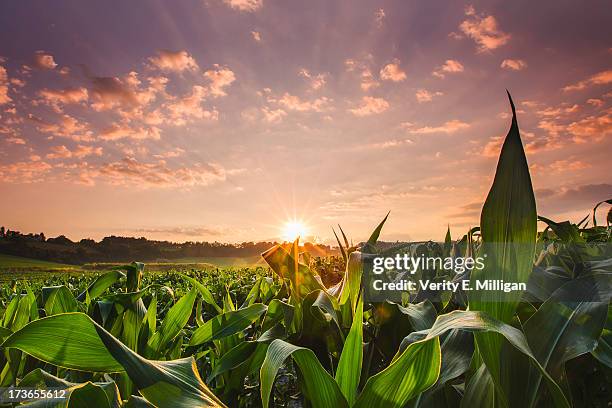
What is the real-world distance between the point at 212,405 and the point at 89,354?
0.84 ft

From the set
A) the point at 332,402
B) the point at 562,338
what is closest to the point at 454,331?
the point at 562,338

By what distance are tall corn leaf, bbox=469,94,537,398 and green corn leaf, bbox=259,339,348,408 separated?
223mm

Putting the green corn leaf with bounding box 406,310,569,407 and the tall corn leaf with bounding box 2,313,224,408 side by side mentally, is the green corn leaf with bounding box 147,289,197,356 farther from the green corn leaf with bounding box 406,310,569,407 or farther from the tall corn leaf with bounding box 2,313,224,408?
the green corn leaf with bounding box 406,310,569,407

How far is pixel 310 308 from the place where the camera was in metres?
1.04

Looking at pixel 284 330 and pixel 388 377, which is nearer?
pixel 388 377

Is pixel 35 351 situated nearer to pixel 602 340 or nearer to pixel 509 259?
pixel 509 259

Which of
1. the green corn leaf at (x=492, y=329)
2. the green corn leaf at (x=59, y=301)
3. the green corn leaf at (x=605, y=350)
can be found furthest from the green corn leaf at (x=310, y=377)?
the green corn leaf at (x=59, y=301)

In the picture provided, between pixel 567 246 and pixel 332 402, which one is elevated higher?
pixel 567 246

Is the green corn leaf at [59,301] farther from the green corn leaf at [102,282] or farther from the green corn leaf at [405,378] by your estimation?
the green corn leaf at [405,378]

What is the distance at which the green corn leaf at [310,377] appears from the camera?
63 centimetres

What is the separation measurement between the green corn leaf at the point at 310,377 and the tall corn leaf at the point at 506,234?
22 centimetres

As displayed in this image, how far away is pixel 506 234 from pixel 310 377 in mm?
356

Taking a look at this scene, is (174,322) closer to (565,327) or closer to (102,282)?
(102,282)

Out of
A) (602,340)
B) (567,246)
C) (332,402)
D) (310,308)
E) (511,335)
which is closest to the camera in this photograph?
(511,335)
